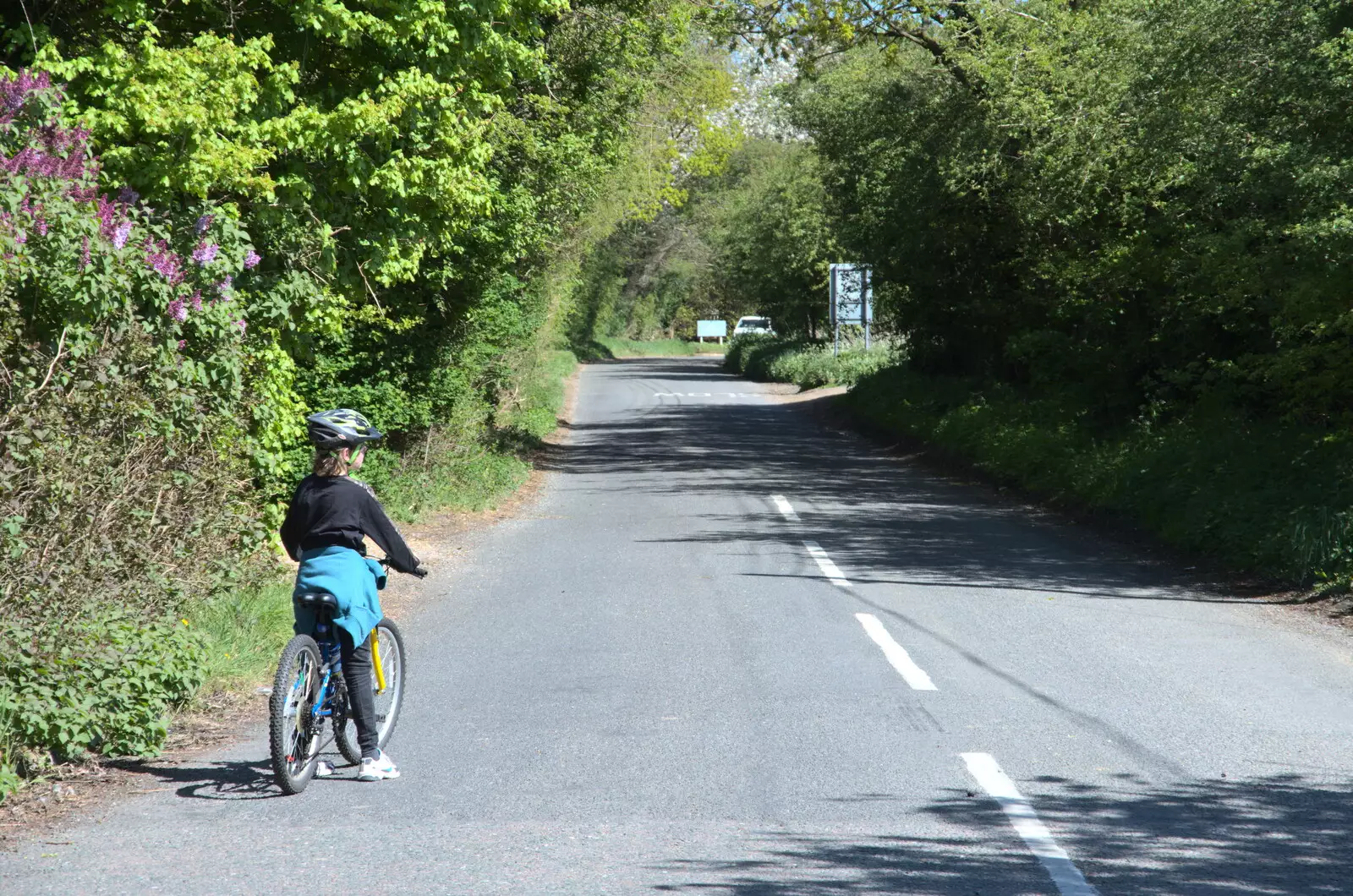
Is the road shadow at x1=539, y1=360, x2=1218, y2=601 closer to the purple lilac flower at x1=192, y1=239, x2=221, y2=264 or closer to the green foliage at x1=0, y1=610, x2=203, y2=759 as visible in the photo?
the purple lilac flower at x1=192, y1=239, x2=221, y2=264

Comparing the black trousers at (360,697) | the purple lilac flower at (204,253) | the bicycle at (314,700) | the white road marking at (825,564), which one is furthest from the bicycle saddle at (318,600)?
the white road marking at (825,564)

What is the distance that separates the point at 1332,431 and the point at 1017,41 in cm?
919

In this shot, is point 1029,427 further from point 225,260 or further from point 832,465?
point 225,260

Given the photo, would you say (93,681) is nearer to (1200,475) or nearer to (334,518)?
(334,518)

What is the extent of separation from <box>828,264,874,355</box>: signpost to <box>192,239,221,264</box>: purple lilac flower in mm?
22752

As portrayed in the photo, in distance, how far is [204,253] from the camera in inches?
341

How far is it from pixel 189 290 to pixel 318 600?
316 cm

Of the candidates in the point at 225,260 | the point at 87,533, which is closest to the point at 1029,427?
the point at 225,260

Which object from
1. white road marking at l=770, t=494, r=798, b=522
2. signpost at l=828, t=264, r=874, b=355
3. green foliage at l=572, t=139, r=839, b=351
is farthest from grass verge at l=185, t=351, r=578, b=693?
signpost at l=828, t=264, r=874, b=355

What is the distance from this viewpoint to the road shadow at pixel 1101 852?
15.8 ft

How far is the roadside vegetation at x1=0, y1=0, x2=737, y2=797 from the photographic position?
21.9 feet

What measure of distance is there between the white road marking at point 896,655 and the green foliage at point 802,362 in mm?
27592

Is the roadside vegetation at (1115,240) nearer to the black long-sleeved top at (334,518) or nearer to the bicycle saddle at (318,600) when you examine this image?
the black long-sleeved top at (334,518)

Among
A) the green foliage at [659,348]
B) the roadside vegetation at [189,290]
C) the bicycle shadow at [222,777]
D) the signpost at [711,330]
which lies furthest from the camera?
the signpost at [711,330]
